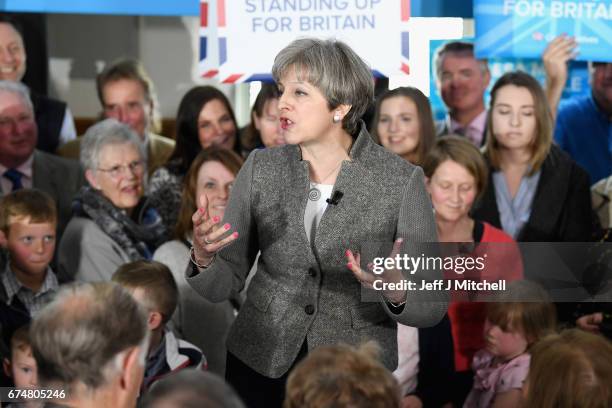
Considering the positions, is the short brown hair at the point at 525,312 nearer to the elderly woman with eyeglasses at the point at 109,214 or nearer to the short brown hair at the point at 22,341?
the elderly woman with eyeglasses at the point at 109,214

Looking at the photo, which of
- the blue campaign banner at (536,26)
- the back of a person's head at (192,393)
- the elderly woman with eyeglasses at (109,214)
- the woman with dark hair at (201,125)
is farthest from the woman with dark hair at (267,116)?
the back of a person's head at (192,393)

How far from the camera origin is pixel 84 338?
7.61ft

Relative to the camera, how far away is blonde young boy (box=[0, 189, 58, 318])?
423 cm

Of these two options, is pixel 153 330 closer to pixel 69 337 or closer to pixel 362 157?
pixel 362 157

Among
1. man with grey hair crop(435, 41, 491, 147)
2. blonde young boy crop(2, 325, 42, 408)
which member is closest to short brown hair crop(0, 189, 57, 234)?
blonde young boy crop(2, 325, 42, 408)

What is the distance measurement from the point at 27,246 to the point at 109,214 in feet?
1.53

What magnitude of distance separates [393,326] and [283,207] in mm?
484

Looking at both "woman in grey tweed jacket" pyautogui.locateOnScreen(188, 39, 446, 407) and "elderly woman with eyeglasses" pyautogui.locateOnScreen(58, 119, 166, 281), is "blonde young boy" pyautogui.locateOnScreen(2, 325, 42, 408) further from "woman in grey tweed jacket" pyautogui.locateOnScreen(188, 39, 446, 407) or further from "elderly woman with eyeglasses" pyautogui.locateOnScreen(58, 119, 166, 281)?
"woman in grey tweed jacket" pyautogui.locateOnScreen(188, 39, 446, 407)

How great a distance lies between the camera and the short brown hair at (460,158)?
15.3 feet

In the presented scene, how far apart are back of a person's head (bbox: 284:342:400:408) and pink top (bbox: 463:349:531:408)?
5.40 feet

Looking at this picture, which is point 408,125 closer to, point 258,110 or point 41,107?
point 258,110

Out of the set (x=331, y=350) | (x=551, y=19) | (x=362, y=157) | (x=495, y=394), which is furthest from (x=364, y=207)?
(x=551, y=19)

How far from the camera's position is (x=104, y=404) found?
230cm

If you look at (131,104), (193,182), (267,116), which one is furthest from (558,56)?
(131,104)
